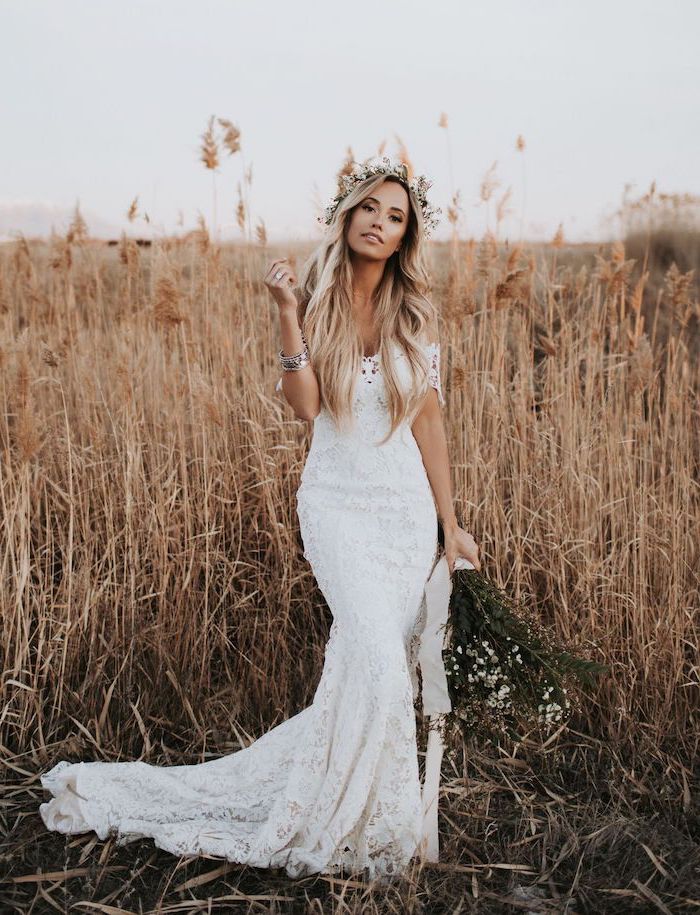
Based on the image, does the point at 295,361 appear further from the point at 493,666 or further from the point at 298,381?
the point at 493,666

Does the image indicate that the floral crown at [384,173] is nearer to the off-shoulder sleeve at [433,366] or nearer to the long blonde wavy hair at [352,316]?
the long blonde wavy hair at [352,316]

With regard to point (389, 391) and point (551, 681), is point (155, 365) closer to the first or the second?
point (389, 391)

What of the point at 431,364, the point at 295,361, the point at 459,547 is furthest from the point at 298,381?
the point at 459,547

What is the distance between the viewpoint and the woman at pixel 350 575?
2.09 meters

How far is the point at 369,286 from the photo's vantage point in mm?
2420

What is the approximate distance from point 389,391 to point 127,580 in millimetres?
1402

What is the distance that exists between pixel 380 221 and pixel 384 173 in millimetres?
149

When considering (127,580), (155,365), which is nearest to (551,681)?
(127,580)

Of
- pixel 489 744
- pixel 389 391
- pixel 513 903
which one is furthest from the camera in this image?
pixel 489 744

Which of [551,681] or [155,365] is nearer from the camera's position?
[551,681]

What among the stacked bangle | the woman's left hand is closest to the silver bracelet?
the stacked bangle

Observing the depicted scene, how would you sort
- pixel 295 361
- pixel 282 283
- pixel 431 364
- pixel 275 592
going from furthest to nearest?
pixel 275 592, pixel 431 364, pixel 295 361, pixel 282 283

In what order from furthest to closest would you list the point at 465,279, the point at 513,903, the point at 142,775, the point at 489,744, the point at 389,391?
the point at 465,279 → the point at 489,744 → the point at 142,775 → the point at 389,391 → the point at 513,903

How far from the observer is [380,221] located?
2.32 metres
